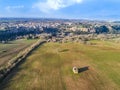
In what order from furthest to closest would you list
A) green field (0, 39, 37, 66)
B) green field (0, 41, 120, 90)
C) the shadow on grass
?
green field (0, 39, 37, 66), green field (0, 41, 120, 90), the shadow on grass

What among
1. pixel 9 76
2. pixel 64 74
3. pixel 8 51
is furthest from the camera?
pixel 8 51

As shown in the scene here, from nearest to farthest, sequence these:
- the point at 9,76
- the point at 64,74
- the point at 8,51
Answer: the point at 9,76
the point at 64,74
the point at 8,51

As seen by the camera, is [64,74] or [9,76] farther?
[64,74]

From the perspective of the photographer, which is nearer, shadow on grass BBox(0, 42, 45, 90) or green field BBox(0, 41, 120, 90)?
shadow on grass BBox(0, 42, 45, 90)

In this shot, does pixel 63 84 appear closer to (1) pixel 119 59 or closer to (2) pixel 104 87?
(2) pixel 104 87

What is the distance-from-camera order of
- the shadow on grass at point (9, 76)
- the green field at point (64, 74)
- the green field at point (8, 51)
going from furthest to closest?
the green field at point (8, 51) < the green field at point (64, 74) < the shadow on grass at point (9, 76)

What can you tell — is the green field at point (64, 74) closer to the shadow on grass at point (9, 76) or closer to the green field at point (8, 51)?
the shadow on grass at point (9, 76)

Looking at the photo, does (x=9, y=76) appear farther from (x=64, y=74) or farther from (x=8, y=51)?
(x=8, y=51)

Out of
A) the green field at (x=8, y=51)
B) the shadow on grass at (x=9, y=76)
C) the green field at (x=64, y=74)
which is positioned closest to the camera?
the shadow on grass at (x=9, y=76)

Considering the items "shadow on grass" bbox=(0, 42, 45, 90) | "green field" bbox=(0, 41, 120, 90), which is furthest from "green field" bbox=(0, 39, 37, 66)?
"shadow on grass" bbox=(0, 42, 45, 90)

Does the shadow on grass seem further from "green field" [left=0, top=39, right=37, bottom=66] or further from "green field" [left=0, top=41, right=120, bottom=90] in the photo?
"green field" [left=0, top=39, right=37, bottom=66]

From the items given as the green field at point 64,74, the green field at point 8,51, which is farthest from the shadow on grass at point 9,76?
the green field at point 8,51

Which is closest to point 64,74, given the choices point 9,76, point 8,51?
point 9,76
